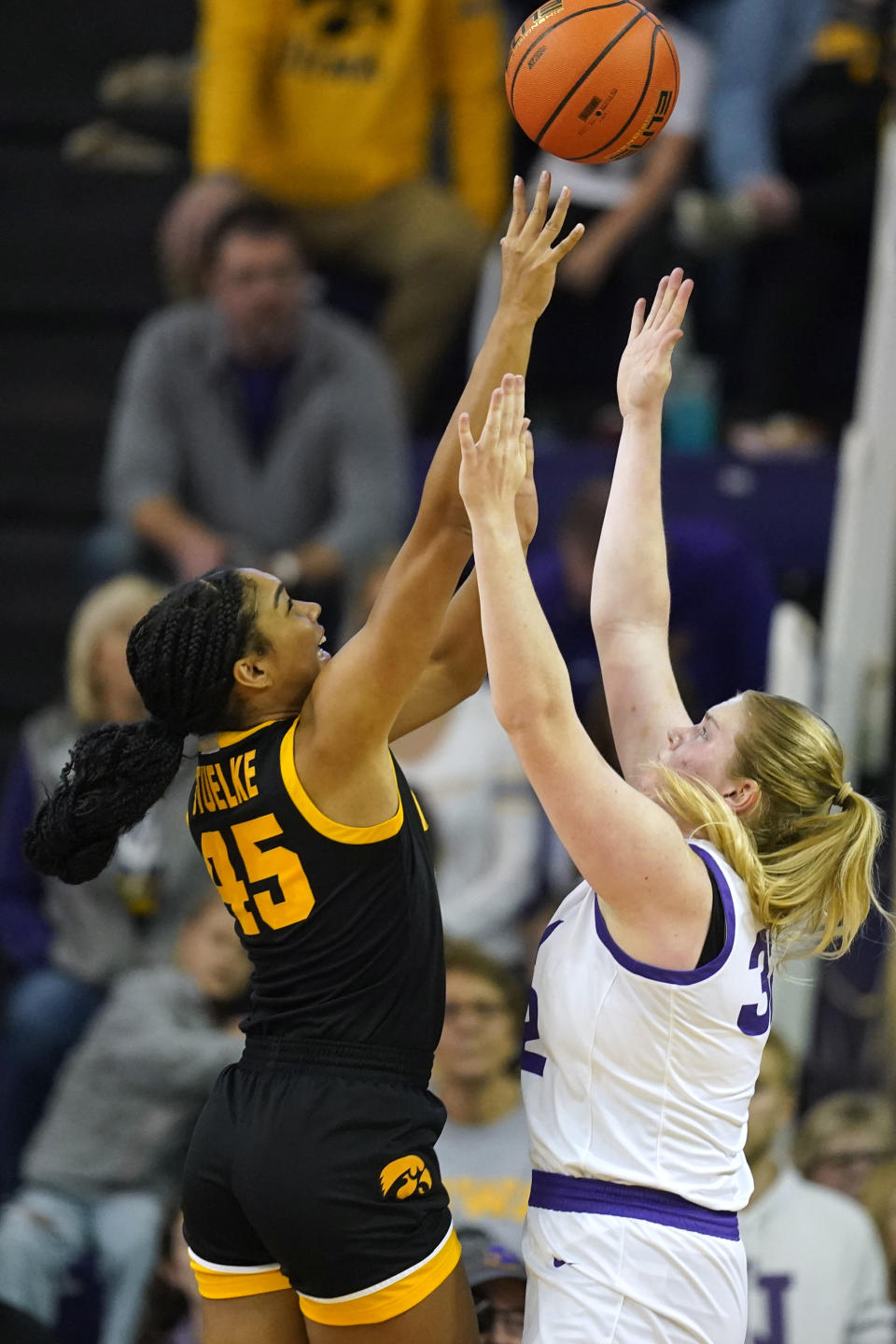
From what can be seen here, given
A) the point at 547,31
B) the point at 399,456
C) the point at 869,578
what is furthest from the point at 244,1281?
the point at 399,456

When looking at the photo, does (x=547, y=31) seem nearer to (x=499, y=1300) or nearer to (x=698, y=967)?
(x=698, y=967)

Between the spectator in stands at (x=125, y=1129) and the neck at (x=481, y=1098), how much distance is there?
619mm

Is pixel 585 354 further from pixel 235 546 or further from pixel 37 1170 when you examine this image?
pixel 37 1170

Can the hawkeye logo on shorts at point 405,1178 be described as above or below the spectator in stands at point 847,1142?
above

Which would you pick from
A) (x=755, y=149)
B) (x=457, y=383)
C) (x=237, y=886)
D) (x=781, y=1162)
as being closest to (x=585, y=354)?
(x=457, y=383)

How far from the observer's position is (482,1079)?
474 centimetres

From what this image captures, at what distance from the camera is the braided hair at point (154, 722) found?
2.65 m

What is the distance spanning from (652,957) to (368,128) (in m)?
4.64

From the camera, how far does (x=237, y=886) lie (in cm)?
269

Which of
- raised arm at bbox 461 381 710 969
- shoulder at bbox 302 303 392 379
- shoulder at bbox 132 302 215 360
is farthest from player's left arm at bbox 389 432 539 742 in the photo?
shoulder at bbox 132 302 215 360

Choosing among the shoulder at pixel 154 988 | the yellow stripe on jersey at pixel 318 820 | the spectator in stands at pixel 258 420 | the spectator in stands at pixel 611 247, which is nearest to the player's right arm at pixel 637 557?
the yellow stripe on jersey at pixel 318 820

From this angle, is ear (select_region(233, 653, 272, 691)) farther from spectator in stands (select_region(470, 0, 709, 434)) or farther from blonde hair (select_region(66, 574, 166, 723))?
spectator in stands (select_region(470, 0, 709, 434))

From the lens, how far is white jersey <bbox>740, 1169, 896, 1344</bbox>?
4.52m

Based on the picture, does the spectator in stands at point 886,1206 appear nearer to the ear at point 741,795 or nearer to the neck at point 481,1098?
the neck at point 481,1098
